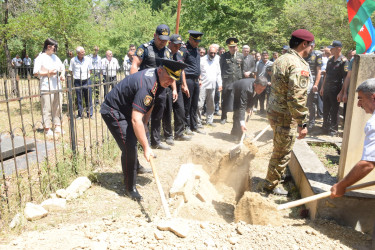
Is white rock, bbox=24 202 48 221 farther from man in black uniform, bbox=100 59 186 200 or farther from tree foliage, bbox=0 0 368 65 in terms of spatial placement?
tree foliage, bbox=0 0 368 65

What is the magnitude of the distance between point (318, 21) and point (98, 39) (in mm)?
11616

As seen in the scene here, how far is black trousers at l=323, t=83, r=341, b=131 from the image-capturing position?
681 cm

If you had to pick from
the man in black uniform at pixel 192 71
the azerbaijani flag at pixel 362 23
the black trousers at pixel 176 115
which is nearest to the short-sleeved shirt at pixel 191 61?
the man in black uniform at pixel 192 71

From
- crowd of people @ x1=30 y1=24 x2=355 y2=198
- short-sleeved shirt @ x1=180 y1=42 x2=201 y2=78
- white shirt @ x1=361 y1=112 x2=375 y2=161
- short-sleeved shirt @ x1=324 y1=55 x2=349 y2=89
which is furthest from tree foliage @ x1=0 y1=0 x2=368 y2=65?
white shirt @ x1=361 y1=112 x2=375 y2=161

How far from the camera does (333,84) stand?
Answer: 6.78 m

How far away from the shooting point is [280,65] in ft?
11.6

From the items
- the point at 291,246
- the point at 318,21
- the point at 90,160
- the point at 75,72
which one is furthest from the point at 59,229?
the point at 318,21

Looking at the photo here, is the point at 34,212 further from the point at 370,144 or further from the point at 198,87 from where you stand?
the point at 198,87

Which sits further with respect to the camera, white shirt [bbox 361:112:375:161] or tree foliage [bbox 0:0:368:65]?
tree foliage [bbox 0:0:368:65]

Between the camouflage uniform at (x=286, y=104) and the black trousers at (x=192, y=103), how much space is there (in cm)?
282

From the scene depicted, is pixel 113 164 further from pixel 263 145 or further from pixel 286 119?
pixel 263 145

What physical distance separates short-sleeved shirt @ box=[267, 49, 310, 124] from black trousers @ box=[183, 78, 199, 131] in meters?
2.92

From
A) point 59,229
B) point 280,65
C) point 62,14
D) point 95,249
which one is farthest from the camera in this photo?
point 62,14

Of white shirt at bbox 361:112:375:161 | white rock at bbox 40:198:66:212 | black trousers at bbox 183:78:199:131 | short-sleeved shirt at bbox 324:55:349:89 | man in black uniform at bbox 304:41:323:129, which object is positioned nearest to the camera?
white shirt at bbox 361:112:375:161
